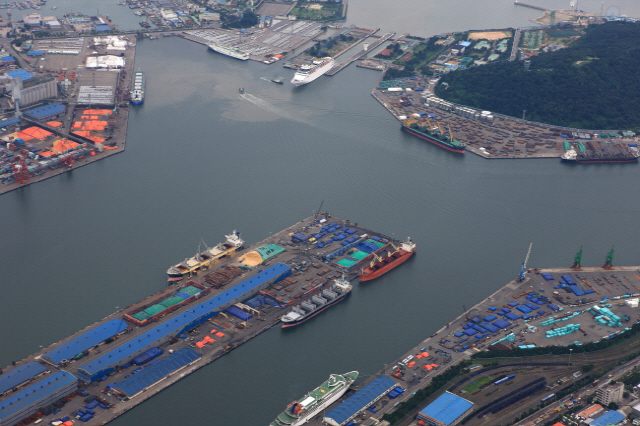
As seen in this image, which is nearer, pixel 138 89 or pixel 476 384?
pixel 476 384

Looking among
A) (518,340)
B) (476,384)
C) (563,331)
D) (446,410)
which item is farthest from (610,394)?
(446,410)

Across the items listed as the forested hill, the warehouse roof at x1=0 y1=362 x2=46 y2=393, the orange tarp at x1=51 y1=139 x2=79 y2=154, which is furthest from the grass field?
the forested hill

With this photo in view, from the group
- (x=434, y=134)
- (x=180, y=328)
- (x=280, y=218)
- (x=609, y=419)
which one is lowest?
(x=180, y=328)

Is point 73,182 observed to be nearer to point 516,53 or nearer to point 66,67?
point 66,67

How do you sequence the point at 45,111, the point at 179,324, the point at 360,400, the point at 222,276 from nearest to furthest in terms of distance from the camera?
the point at 360,400
the point at 179,324
the point at 222,276
the point at 45,111

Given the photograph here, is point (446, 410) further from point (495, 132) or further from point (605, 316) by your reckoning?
point (495, 132)

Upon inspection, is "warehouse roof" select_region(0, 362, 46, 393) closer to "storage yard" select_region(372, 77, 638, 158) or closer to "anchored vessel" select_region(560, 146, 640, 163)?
"storage yard" select_region(372, 77, 638, 158)
